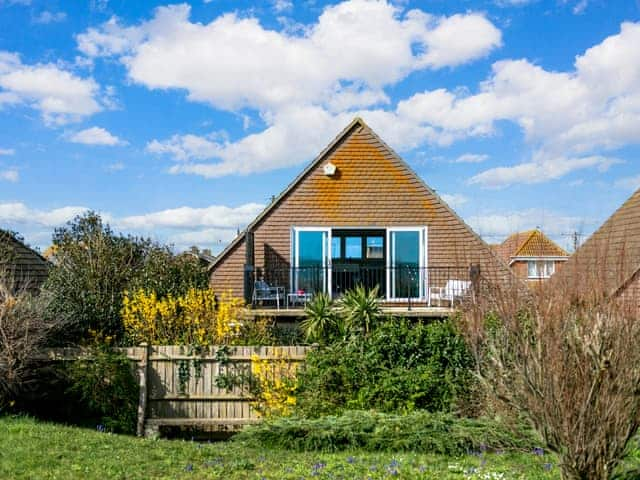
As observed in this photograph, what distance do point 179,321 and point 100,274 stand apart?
266 centimetres

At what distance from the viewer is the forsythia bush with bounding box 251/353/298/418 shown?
40.0 feet

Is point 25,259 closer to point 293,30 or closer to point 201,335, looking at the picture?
point 201,335

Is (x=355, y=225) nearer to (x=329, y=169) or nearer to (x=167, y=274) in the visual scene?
(x=329, y=169)

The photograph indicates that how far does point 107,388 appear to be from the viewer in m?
12.3

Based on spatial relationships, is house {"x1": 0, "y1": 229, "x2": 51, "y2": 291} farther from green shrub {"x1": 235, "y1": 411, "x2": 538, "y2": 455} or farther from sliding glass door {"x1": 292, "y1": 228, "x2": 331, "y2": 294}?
green shrub {"x1": 235, "y1": 411, "x2": 538, "y2": 455}

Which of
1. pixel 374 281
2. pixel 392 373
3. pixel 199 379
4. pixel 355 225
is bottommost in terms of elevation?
pixel 199 379

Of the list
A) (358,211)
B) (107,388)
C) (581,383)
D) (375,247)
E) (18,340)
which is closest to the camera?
(581,383)

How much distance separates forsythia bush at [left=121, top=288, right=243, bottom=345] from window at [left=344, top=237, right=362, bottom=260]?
21.3 ft

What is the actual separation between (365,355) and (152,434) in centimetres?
440

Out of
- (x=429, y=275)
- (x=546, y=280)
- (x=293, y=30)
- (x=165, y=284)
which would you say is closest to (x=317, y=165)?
(x=429, y=275)

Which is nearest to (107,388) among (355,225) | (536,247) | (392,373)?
(392,373)

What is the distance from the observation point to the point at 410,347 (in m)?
11.9

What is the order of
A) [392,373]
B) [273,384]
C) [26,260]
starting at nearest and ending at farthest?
[392,373], [273,384], [26,260]

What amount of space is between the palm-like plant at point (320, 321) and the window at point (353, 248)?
6.69 m
